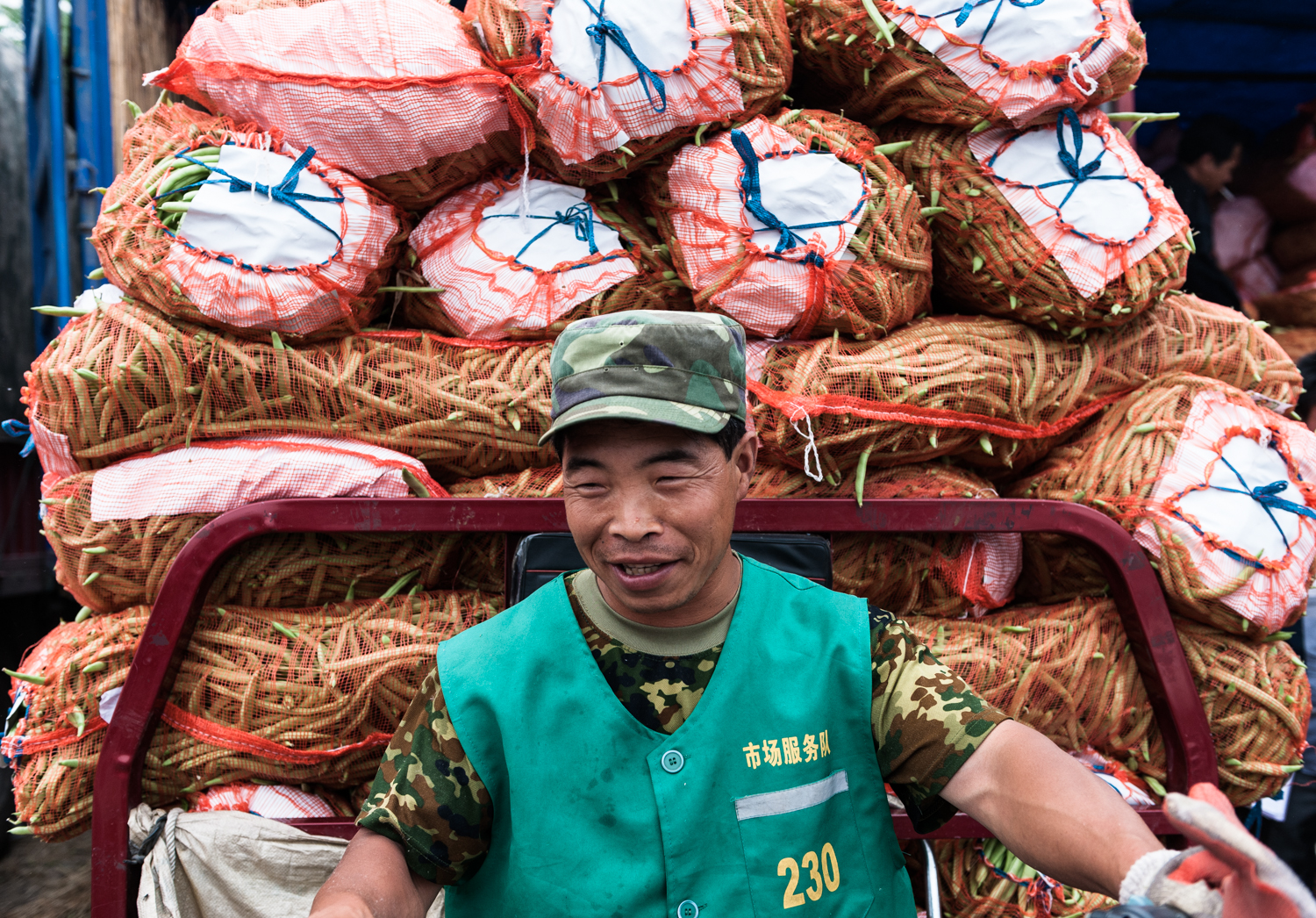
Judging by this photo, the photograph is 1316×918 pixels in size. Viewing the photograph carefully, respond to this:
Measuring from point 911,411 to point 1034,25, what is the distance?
88cm

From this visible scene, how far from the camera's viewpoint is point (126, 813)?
1844mm

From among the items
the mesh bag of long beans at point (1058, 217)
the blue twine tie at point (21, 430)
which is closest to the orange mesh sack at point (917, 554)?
the mesh bag of long beans at point (1058, 217)

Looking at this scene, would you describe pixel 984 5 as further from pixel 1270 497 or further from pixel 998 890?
pixel 998 890

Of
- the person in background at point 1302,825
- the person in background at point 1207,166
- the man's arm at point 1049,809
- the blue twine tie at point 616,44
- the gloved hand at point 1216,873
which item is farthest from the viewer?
the person in background at point 1207,166

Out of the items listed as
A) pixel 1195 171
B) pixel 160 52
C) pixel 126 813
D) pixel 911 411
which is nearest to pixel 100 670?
pixel 126 813

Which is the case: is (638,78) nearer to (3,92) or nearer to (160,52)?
(160,52)

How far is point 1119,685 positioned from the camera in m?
2.10

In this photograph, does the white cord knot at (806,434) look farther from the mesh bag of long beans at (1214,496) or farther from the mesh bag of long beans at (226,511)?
the mesh bag of long beans at (226,511)

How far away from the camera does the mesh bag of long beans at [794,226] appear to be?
1.95 m

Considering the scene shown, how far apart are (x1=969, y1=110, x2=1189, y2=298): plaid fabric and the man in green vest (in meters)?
1.12

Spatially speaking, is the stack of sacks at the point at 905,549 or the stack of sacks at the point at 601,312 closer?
the stack of sacks at the point at 601,312

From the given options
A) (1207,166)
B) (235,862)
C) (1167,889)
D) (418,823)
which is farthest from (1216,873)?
(1207,166)

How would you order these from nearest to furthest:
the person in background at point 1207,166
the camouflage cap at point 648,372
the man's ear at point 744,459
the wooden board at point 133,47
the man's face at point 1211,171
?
the camouflage cap at point 648,372
the man's ear at point 744,459
the wooden board at point 133,47
the person in background at point 1207,166
the man's face at point 1211,171

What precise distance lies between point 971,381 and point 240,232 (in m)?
1.67
